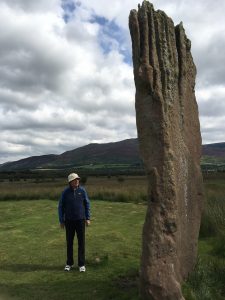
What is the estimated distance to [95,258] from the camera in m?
12.0

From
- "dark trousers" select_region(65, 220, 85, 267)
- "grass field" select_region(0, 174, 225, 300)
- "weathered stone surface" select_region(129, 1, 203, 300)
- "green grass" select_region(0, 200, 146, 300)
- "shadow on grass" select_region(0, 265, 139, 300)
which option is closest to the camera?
"weathered stone surface" select_region(129, 1, 203, 300)

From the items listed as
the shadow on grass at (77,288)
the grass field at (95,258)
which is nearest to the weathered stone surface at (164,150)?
the grass field at (95,258)

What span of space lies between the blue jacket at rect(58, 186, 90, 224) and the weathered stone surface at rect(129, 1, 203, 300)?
2.82 metres

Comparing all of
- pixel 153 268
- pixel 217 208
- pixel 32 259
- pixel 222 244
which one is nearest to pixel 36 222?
pixel 32 259

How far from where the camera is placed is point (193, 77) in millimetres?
10156

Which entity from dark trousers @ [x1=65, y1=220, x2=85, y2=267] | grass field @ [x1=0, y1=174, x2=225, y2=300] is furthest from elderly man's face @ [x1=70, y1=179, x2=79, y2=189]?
grass field @ [x1=0, y1=174, x2=225, y2=300]

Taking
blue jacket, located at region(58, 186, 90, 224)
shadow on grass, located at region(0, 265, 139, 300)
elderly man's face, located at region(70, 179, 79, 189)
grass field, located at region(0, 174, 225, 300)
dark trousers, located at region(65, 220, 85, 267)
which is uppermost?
elderly man's face, located at region(70, 179, 79, 189)

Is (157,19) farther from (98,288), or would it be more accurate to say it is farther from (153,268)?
(98,288)

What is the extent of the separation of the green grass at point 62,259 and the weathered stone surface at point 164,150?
2.77ft

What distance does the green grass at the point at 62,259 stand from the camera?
923cm

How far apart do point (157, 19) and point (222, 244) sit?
6.28m

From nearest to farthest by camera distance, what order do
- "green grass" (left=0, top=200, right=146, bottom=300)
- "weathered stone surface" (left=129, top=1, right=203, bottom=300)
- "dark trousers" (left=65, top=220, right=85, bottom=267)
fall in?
"weathered stone surface" (left=129, top=1, right=203, bottom=300) → "green grass" (left=0, top=200, right=146, bottom=300) → "dark trousers" (left=65, top=220, right=85, bottom=267)

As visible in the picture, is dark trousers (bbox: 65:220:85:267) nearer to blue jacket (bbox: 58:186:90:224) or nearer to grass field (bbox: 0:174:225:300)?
blue jacket (bbox: 58:186:90:224)

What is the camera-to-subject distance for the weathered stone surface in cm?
816
